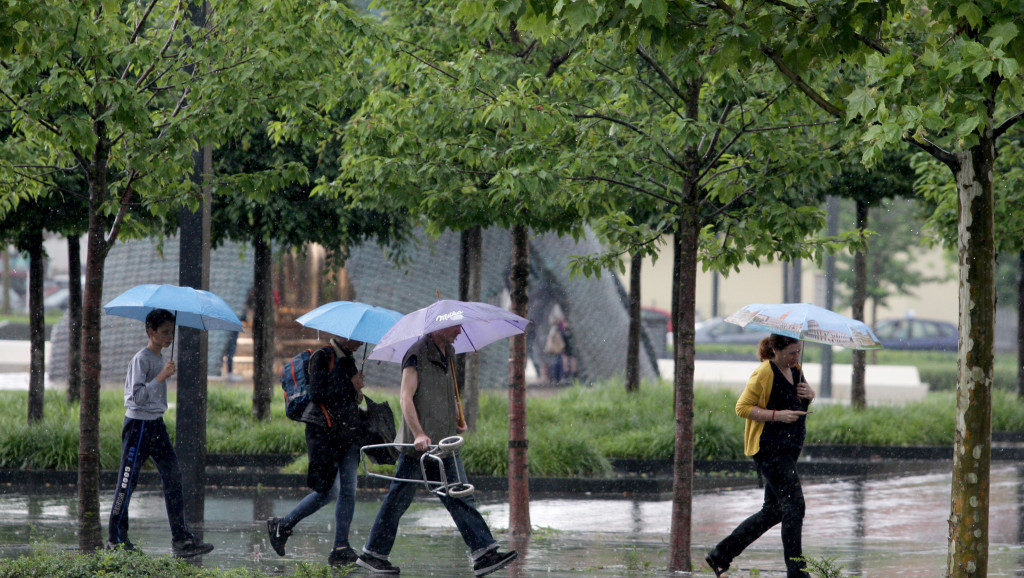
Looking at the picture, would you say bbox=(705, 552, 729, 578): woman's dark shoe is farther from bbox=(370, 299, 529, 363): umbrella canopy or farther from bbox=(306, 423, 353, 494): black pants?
bbox=(306, 423, 353, 494): black pants

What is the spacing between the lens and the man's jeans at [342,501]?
7.50 m

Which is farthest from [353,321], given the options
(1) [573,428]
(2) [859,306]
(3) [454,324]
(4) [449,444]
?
(2) [859,306]

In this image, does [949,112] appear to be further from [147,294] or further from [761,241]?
[147,294]

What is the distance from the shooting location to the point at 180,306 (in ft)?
24.6

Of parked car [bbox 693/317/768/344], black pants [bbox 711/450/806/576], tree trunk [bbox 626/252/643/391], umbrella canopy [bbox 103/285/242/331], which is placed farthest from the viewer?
parked car [bbox 693/317/768/344]

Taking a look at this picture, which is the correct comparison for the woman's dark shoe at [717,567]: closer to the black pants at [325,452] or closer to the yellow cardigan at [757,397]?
the yellow cardigan at [757,397]

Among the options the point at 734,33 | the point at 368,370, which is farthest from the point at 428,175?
the point at 368,370

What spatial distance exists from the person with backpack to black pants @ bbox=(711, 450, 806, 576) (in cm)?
241

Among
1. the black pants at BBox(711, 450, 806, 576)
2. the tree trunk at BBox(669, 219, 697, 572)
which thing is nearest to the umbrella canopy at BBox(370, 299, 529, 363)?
the tree trunk at BBox(669, 219, 697, 572)

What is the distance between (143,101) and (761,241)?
161 inches

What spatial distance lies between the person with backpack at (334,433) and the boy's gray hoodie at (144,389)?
965 mm

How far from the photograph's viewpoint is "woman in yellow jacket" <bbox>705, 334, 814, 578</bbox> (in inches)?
265

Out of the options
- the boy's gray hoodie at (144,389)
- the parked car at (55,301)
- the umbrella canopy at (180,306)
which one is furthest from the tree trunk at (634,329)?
the parked car at (55,301)

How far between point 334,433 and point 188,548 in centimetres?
129
